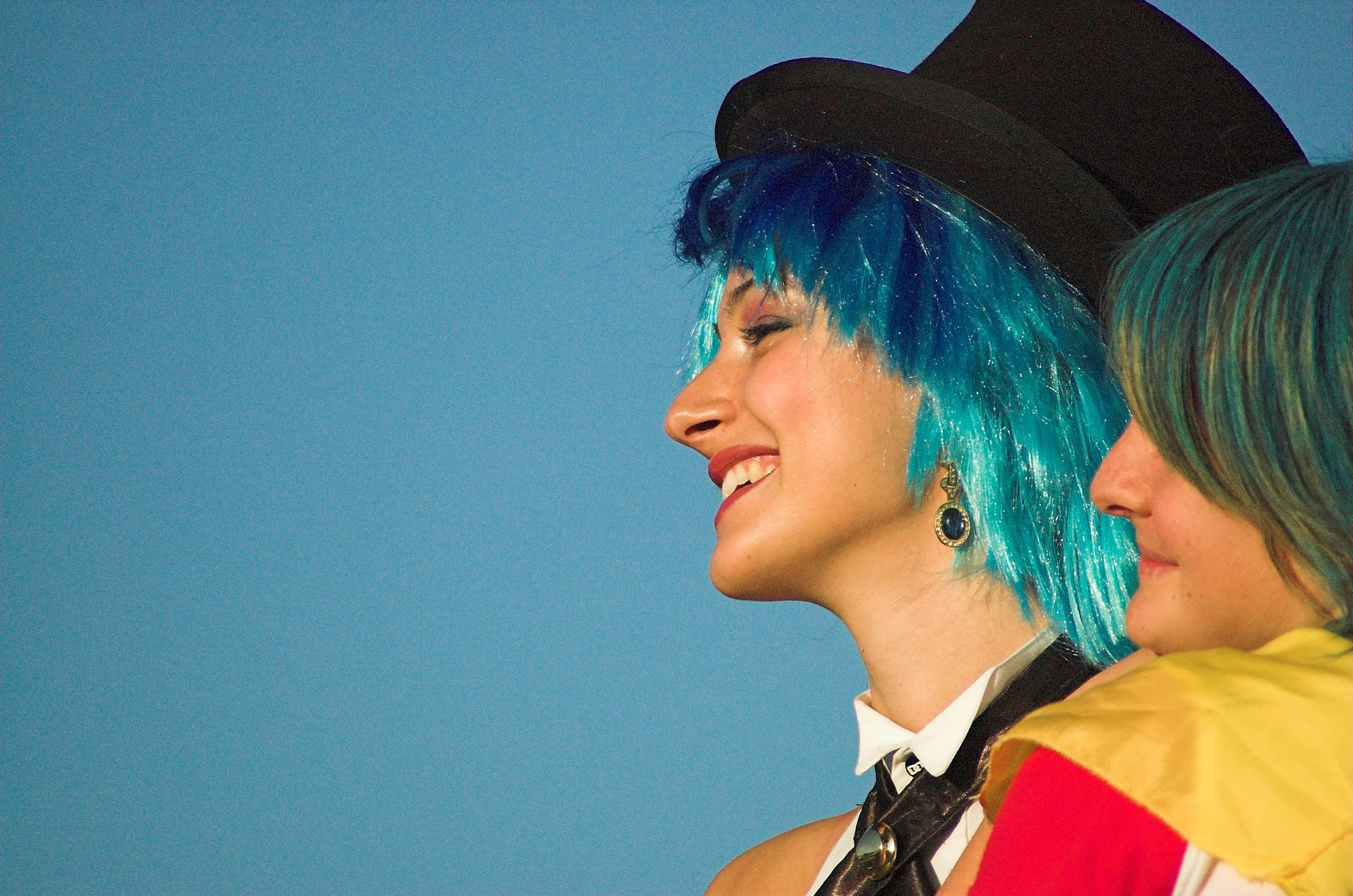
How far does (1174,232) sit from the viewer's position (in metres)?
1.18

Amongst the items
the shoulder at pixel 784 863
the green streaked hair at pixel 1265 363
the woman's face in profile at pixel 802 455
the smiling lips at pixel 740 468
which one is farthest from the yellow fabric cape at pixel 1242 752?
the shoulder at pixel 784 863

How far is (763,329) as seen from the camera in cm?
187

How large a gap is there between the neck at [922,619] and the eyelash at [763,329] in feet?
1.01

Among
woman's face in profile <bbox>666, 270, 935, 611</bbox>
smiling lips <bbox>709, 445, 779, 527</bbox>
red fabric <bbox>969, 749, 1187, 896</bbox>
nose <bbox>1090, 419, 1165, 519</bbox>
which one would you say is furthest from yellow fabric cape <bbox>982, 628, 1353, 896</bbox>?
smiling lips <bbox>709, 445, 779, 527</bbox>

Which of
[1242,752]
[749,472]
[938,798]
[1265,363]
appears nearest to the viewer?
[1242,752]

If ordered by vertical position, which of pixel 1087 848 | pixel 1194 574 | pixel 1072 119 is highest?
pixel 1072 119

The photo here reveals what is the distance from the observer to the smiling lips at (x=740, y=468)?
6.02 feet

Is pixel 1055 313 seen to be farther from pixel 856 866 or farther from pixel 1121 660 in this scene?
pixel 856 866

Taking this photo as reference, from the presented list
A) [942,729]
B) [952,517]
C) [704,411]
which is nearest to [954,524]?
[952,517]

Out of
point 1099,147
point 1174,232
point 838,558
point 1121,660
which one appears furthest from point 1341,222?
point 838,558

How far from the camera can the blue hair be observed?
1715mm

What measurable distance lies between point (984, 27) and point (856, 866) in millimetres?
1097

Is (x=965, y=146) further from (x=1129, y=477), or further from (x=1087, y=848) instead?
(x=1087, y=848)

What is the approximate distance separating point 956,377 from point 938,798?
54 centimetres
